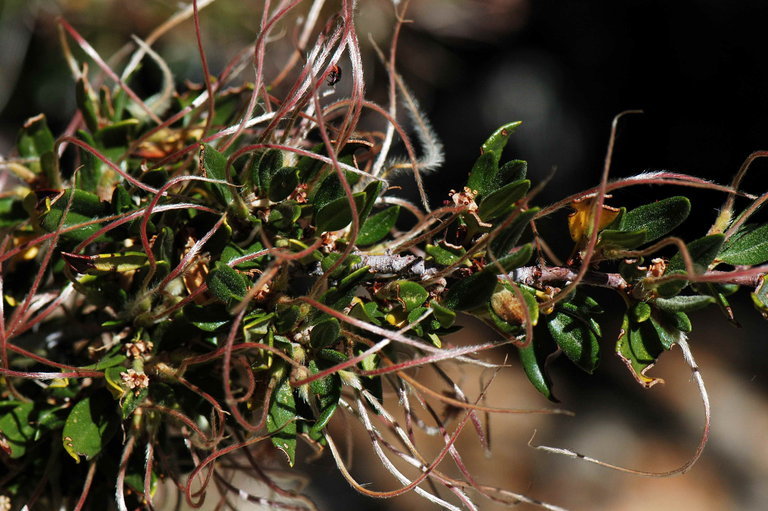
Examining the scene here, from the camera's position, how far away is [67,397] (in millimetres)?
595

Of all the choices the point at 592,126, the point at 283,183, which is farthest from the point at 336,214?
the point at 592,126

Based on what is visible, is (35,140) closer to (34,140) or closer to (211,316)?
(34,140)

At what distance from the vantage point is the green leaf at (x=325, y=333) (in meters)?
0.47

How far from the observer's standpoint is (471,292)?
465mm

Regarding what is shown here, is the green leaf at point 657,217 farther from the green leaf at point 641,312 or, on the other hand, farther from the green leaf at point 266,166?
the green leaf at point 266,166

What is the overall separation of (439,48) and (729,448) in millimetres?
1885

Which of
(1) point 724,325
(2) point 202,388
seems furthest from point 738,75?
(2) point 202,388

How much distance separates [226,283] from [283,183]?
0.30ft

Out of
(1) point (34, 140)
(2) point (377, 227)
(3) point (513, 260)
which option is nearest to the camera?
(3) point (513, 260)

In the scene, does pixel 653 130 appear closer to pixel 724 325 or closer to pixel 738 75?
pixel 738 75

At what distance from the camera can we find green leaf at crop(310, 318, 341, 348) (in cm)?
47

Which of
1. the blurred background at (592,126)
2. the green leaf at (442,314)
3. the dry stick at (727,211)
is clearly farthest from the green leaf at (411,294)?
the blurred background at (592,126)

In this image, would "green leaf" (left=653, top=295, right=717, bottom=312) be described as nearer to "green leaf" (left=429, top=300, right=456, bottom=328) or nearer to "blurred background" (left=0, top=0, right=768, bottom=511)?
"green leaf" (left=429, top=300, right=456, bottom=328)

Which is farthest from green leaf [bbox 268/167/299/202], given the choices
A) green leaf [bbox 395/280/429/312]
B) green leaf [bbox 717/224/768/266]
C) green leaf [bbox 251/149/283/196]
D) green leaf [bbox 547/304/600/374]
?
green leaf [bbox 717/224/768/266]
